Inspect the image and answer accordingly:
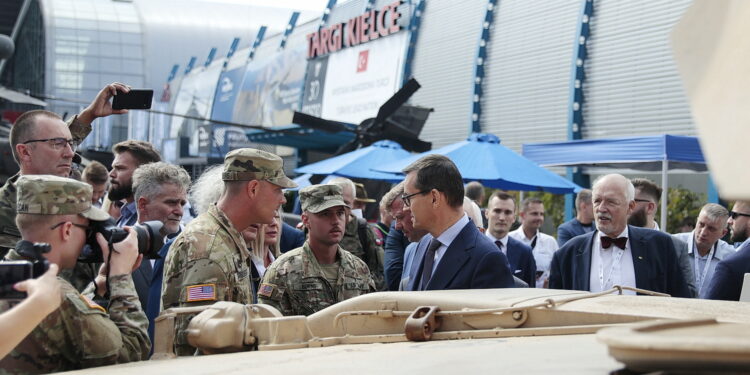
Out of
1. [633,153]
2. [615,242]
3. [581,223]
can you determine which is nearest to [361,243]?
[615,242]

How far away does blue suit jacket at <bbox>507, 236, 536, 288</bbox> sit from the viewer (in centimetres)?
740

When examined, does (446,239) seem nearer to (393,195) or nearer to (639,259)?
(639,259)

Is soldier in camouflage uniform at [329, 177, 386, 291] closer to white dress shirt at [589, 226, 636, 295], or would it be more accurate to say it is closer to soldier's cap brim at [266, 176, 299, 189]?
white dress shirt at [589, 226, 636, 295]

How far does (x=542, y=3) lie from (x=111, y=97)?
44.4 feet

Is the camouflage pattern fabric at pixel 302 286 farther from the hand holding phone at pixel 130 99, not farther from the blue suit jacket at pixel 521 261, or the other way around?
the blue suit jacket at pixel 521 261

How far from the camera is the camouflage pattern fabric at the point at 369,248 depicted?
7398mm

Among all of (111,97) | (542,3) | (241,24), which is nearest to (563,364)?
(111,97)

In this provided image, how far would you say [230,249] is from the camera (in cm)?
411

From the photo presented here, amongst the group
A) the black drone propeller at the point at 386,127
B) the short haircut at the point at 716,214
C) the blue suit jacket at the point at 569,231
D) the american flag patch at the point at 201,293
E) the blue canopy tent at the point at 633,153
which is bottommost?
the american flag patch at the point at 201,293

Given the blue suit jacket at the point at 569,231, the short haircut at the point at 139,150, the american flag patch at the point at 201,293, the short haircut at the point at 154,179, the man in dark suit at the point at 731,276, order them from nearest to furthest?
1. the american flag patch at the point at 201,293
2. the short haircut at the point at 154,179
3. the man in dark suit at the point at 731,276
4. the short haircut at the point at 139,150
5. the blue suit jacket at the point at 569,231

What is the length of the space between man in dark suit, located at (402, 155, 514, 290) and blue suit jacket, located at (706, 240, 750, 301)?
168cm

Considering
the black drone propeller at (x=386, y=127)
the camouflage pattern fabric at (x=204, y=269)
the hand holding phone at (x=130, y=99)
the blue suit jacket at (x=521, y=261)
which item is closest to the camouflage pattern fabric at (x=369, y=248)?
the blue suit jacket at (x=521, y=261)

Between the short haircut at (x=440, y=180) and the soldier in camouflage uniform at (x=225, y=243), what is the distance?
2.33 feet

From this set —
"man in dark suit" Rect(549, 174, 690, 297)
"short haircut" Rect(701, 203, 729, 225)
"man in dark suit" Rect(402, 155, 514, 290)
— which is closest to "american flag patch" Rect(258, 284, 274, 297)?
"man in dark suit" Rect(402, 155, 514, 290)
